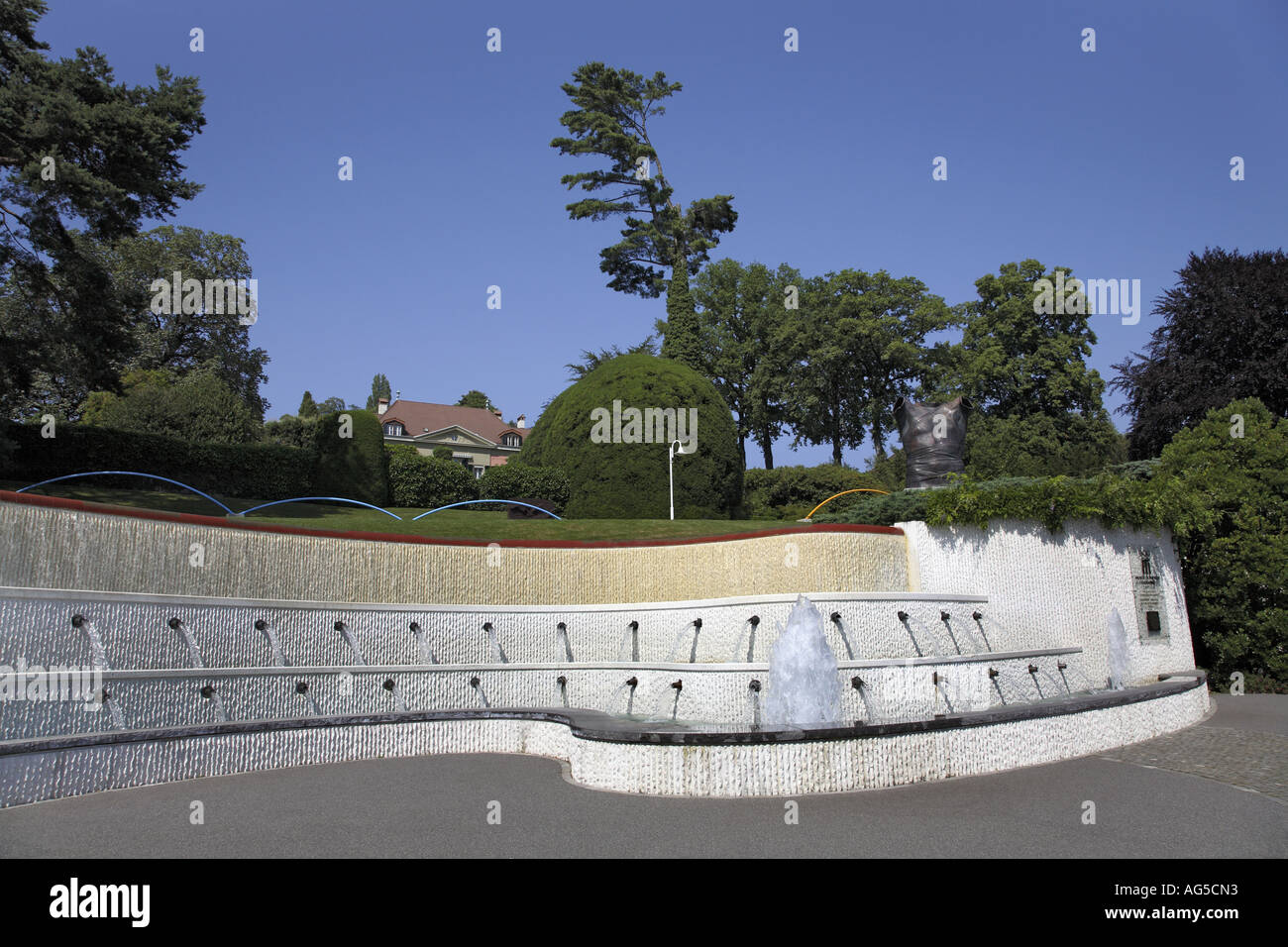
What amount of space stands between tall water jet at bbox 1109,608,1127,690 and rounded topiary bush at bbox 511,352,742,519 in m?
12.5

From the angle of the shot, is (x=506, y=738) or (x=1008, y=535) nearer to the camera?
(x=506, y=738)

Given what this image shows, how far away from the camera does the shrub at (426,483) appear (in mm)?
26016

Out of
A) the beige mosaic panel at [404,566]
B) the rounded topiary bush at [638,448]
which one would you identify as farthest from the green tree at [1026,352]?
the beige mosaic panel at [404,566]

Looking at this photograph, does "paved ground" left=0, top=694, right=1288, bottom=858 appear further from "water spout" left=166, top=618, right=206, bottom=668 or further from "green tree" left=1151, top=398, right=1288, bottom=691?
"green tree" left=1151, top=398, right=1288, bottom=691

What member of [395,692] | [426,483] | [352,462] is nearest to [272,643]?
[395,692]

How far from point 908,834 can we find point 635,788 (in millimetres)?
2556

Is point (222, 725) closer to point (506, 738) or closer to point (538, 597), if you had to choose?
point (506, 738)

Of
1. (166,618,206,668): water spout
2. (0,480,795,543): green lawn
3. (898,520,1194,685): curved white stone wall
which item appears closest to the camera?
(166,618,206,668): water spout

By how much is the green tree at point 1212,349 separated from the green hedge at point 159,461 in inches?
1124

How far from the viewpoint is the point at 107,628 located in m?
9.69

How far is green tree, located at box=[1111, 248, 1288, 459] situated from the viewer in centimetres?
2852

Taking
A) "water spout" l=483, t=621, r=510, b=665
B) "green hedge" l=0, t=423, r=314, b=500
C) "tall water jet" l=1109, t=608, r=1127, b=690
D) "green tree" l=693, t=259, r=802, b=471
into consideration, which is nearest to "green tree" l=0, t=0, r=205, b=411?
"green hedge" l=0, t=423, r=314, b=500

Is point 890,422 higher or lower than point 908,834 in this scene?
higher
